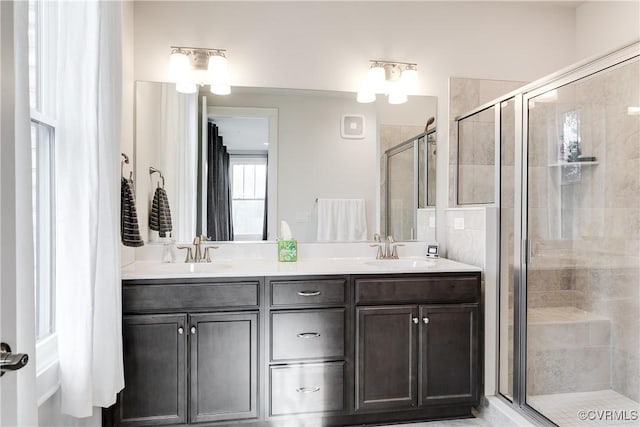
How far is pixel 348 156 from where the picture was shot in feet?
8.83

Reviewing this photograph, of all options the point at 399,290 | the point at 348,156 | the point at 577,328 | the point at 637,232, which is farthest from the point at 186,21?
the point at 577,328

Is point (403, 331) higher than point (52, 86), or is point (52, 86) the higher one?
Answer: point (52, 86)

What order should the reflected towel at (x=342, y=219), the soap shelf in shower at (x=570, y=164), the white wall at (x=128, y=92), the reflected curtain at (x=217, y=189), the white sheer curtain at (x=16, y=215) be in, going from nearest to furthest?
the white sheer curtain at (x=16, y=215), the soap shelf in shower at (x=570, y=164), the white wall at (x=128, y=92), the reflected curtain at (x=217, y=189), the reflected towel at (x=342, y=219)

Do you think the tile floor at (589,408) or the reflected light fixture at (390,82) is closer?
the tile floor at (589,408)

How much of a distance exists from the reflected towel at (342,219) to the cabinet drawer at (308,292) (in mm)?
611

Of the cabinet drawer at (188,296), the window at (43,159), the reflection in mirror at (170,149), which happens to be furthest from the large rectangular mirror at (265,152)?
the window at (43,159)

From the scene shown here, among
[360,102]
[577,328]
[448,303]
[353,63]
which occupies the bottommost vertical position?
[577,328]

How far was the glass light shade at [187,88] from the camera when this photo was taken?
8.23ft

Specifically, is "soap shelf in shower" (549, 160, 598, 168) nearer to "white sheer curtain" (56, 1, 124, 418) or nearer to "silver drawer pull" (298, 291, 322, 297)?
"silver drawer pull" (298, 291, 322, 297)

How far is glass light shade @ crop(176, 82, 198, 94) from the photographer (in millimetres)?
2510

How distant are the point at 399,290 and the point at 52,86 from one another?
1848mm

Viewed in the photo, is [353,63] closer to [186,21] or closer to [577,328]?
[186,21]

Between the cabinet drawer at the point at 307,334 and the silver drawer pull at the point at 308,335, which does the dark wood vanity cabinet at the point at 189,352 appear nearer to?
the cabinet drawer at the point at 307,334

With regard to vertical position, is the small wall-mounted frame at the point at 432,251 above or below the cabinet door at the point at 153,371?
above
